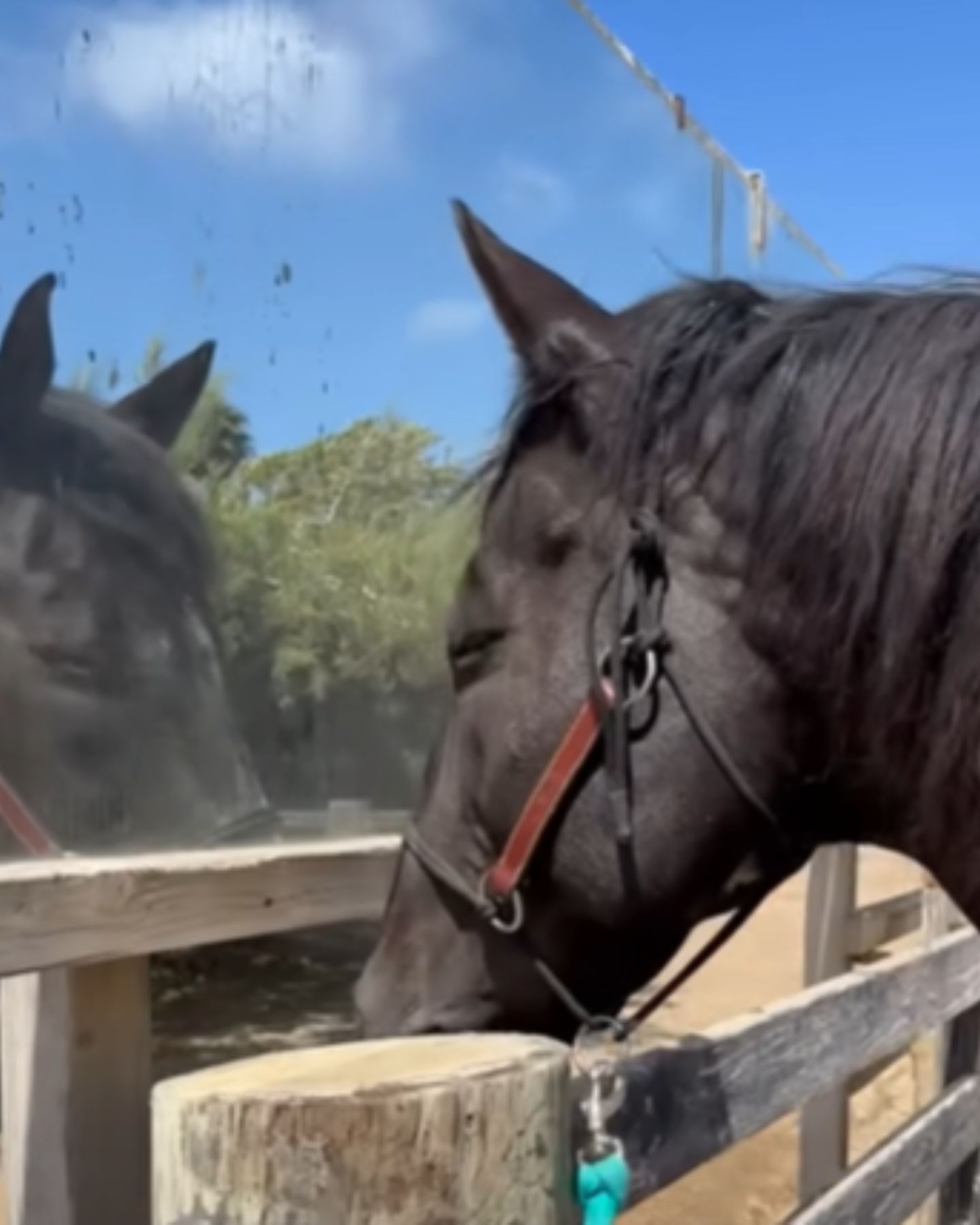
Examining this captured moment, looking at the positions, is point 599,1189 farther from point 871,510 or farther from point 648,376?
point 648,376

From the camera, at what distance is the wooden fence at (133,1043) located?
5.81ft

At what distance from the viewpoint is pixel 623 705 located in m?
1.66

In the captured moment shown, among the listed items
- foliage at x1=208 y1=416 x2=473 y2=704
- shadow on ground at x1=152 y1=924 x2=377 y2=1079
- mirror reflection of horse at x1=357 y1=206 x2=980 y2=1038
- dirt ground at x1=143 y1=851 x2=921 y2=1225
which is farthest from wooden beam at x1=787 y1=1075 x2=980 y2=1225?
shadow on ground at x1=152 y1=924 x2=377 y2=1079

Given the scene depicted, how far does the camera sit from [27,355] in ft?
9.40

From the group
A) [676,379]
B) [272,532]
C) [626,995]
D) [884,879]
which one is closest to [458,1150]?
[626,995]

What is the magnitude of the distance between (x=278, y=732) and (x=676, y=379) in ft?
5.27

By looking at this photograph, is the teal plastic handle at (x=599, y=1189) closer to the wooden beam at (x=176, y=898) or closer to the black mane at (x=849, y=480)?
the black mane at (x=849, y=480)

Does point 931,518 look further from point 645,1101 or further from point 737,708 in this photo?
point 645,1101

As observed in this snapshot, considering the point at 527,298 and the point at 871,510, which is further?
the point at 527,298

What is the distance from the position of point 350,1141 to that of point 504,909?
2.41ft

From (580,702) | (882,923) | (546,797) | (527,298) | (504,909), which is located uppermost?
(527,298)

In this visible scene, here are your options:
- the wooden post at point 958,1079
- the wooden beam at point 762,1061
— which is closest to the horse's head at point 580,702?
the wooden beam at point 762,1061

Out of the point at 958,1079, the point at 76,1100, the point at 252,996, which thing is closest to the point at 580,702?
the point at 76,1100

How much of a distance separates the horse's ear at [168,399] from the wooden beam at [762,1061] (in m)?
1.68
